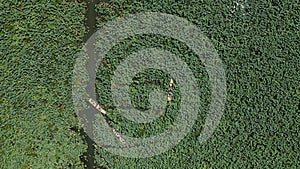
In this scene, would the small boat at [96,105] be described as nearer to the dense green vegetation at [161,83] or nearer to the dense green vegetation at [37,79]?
the dense green vegetation at [161,83]

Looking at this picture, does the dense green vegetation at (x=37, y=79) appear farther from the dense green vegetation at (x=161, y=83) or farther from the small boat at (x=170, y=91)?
the small boat at (x=170, y=91)

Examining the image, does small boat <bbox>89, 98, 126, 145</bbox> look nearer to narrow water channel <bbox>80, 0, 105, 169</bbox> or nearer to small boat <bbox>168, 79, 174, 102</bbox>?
narrow water channel <bbox>80, 0, 105, 169</bbox>

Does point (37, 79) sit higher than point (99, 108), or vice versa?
point (37, 79)

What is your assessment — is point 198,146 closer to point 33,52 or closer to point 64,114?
point 64,114

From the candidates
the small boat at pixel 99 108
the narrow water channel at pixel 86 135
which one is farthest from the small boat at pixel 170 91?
the narrow water channel at pixel 86 135

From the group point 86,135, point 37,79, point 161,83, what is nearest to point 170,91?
point 161,83

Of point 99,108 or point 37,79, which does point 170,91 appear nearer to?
point 99,108

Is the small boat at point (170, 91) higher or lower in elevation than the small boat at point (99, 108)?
higher


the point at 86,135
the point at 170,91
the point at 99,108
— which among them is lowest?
the point at 86,135

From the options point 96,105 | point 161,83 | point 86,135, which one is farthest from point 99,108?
point 161,83
